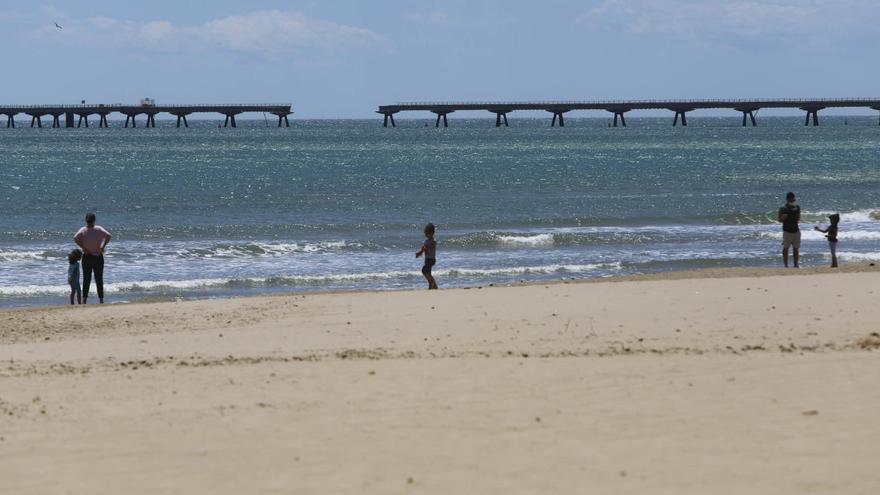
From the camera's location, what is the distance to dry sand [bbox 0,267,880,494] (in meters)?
7.06

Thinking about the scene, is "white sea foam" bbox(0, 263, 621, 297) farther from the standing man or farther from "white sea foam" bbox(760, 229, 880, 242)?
"white sea foam" bbox(760, 229, 880, 242)

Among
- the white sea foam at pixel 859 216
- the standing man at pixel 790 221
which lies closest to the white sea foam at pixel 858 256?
the standing man at pixel 790 221

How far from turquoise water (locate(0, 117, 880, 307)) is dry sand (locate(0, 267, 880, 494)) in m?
8.24

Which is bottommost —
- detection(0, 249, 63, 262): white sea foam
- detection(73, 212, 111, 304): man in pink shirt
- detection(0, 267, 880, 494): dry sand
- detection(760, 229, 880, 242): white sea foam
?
detection(0, 249, 63, 262): white sea foam

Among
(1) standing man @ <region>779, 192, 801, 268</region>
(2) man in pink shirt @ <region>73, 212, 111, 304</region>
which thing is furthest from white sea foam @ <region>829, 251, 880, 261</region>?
(2) man in pink shirt @ <region>73, 212, 111, 304</region>

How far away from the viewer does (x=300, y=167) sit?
6419 cm

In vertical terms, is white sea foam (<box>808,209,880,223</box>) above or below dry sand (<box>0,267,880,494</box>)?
below

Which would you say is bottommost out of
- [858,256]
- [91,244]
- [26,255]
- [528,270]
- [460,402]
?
[26,255]

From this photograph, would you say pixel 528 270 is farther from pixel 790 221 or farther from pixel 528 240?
pixel 528 240

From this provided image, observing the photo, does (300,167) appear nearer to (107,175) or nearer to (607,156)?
(107,175)

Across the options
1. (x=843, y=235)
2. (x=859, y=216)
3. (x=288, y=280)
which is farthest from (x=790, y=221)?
(x=859, y=216)

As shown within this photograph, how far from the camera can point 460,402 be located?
28.3 feet

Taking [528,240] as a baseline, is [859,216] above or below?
above

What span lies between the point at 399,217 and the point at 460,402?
87.7 feet
